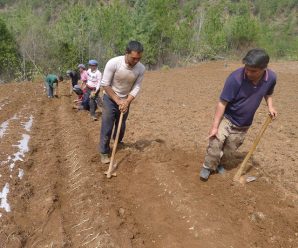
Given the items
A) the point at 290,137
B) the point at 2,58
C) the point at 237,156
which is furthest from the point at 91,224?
the point at 2,58

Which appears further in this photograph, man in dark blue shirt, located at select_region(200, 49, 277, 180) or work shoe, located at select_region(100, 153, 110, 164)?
work shoe, located at select_region(100, 153, 110, 164)

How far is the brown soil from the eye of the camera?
164 inches

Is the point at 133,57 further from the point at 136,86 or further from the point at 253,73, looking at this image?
the point at 253,73

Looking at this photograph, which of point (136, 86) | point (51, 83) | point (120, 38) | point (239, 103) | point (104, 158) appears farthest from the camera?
point (120, 38)

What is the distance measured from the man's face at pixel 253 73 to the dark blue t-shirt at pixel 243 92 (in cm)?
9

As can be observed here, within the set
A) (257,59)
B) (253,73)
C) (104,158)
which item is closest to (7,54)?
(104,158)

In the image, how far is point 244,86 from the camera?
468cm

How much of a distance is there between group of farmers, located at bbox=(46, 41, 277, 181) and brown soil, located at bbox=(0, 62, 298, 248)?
1.44 feet

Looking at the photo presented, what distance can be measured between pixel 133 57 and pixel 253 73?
5.64 feet

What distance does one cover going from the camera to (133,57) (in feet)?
17.4

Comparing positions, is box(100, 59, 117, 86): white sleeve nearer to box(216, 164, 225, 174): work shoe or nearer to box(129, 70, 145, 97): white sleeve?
box(129, 70, 145, 97): white sleeve

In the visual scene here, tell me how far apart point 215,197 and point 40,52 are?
3173 centimetres

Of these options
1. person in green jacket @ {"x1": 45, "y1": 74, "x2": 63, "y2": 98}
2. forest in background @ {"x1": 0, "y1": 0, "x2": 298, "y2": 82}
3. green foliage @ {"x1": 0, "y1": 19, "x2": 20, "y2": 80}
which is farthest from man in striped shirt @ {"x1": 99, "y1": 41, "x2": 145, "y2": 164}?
green foliage @ {"x1": 0, "y1": 19, "x2": 20, "y2": 80}

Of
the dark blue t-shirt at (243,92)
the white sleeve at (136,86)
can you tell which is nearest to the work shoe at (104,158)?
the white sleeve at (136,86)
